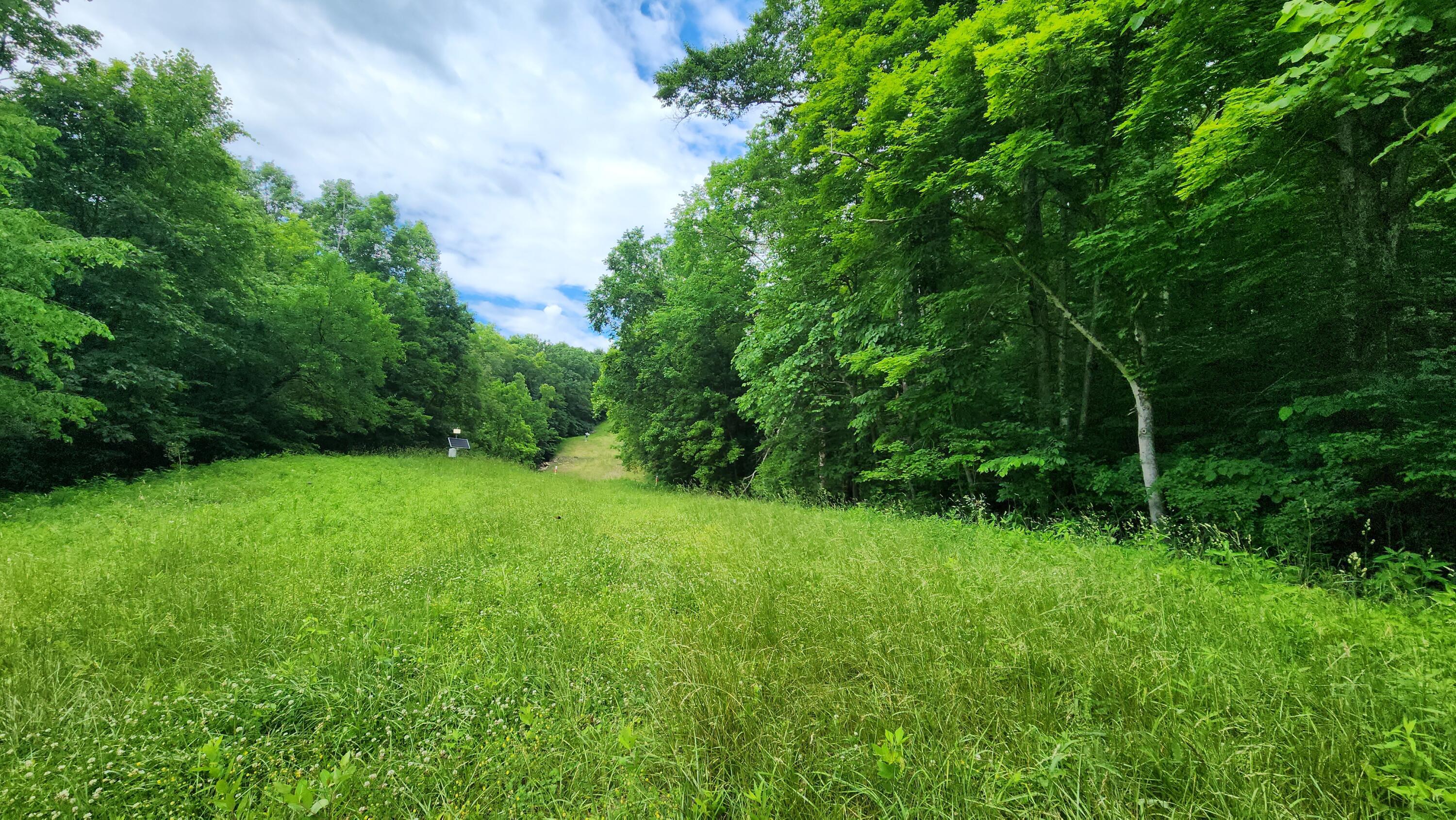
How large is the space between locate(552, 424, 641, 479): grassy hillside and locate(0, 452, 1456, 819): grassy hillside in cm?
2262

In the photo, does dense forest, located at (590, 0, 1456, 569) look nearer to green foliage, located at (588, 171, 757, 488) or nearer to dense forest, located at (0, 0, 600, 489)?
green foliage, located at (588, 171, 757, 488)

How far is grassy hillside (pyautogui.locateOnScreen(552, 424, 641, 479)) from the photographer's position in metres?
32.0

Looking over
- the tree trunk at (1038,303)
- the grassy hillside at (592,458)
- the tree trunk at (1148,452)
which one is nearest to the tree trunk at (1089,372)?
the tree trunk at (1038,303)

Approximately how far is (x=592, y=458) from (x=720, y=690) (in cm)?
4314

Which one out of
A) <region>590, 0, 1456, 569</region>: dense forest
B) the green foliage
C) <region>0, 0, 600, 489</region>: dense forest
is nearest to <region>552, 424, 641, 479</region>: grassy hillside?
the green foliage

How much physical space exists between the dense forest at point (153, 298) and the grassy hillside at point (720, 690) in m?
7.74

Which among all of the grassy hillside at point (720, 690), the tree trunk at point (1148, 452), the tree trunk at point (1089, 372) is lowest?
the grassy hillside at point (720, 690)

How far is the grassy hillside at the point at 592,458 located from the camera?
32.0 m

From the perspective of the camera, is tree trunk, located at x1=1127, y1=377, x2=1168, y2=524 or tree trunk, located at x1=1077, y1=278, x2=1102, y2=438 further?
tree trunk, located at x1=1077, y1=278, x2=1102, y2=438

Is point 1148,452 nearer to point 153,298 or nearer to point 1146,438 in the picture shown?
point 1146,438

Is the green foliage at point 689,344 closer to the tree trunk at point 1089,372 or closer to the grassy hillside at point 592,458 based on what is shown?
the grassy hillside at point 592,458

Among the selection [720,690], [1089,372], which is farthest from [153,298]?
[1089,372]

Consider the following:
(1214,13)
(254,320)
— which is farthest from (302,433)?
(1214,13)

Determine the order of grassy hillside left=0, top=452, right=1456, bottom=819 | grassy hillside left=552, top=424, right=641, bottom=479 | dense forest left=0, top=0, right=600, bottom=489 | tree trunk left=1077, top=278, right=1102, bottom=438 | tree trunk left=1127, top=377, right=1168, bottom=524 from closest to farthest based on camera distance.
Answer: grassy hillside left=0, top=452, right=1456, bottom=819 < tree trunk left=1127, top=377, right=1168, bottom=524 < tree trunk left=1077, top=278, right=1102, bottom=438 < dense forest left=0, top=0, right=600, bottom=489 < grassy hillside left=552, top=424, right=641, bottom=479
